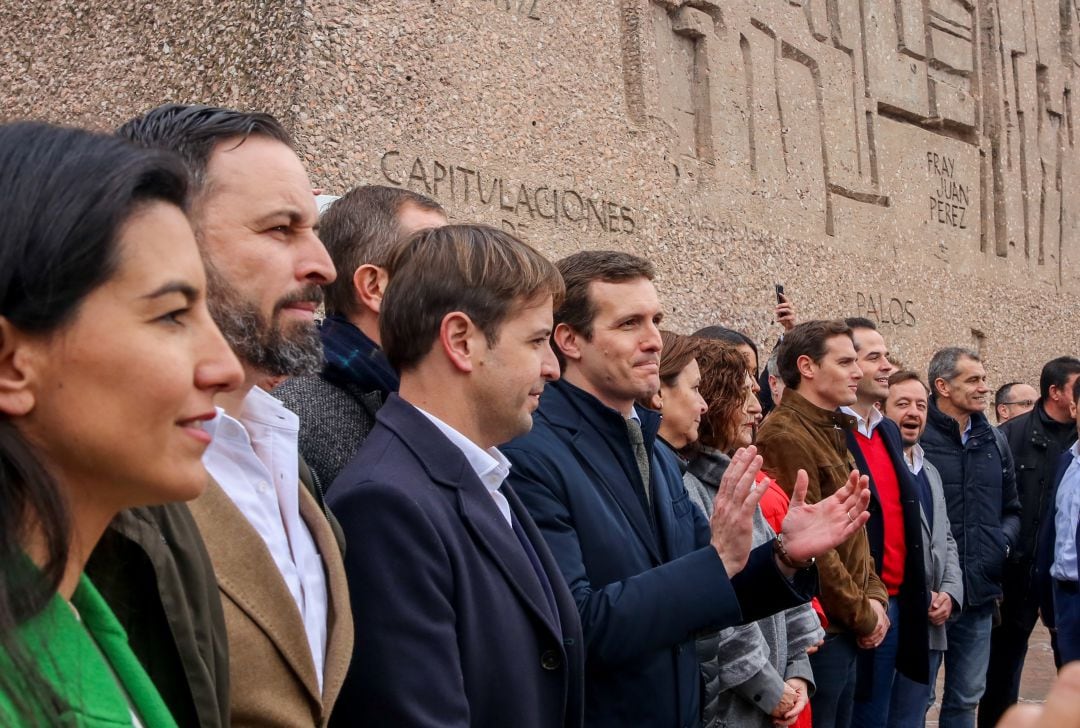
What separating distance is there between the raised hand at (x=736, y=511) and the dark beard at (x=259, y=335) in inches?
38.8

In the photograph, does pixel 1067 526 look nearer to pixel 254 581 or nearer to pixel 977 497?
pixel 977 497

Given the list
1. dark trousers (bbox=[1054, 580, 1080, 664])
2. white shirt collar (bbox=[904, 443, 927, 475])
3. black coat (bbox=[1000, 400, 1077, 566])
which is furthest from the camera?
black coat (bbox=[1000, 400, 1077, 566])

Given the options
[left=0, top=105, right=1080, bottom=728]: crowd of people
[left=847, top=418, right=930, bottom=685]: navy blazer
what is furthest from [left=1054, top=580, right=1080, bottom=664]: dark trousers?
[left=0, top=105, right=1080, bottom=728]: crowd of people

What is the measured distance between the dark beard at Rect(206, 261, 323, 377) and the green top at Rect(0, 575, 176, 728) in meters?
0.66

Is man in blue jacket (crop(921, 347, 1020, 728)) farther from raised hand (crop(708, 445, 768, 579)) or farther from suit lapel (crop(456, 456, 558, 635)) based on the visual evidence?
suit lapel (crop(456, 456, 558, 635))

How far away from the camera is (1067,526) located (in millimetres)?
5250

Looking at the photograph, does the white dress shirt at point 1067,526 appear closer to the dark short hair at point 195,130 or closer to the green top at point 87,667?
the dark short hair at point 195,130

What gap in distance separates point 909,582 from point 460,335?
3052mm

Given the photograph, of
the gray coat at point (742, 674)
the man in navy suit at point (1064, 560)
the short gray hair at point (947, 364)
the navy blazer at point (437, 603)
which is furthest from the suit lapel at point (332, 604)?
the short gray hair at point (947, 364)

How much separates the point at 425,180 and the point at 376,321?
3.23 meters

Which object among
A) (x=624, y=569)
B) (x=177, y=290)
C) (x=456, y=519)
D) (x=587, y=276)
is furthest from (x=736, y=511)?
(x=177, y=290)

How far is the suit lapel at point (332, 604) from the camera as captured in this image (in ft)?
6.11

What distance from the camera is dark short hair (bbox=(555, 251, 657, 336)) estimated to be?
10.5ft

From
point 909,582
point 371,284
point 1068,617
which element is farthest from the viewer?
point 1068,617
